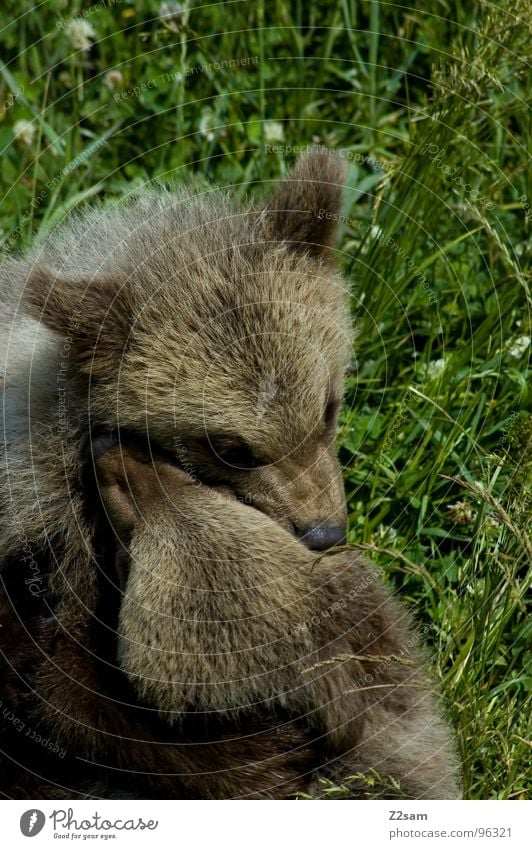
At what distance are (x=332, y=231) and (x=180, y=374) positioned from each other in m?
1.05

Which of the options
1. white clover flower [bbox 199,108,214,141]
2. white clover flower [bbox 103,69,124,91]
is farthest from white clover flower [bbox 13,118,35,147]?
white clover flower [bbox 199,108,214,141]

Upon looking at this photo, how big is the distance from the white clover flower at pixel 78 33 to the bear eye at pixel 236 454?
11.3ft

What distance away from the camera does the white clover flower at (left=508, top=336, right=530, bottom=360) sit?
5980 millimetres

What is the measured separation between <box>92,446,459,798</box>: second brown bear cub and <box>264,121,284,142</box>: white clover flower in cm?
287

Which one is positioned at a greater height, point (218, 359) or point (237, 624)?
point (218, 359)

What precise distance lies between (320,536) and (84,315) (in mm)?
1142

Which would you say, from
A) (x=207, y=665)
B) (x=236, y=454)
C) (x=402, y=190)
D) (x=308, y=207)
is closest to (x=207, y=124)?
(x=402, y=190)

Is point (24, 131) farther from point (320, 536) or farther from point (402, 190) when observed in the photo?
point (320, 536)

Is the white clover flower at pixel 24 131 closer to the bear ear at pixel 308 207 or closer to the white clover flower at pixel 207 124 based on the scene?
the white clover flower at pixel 207 124


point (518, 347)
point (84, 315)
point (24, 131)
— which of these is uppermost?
point (24, 131)

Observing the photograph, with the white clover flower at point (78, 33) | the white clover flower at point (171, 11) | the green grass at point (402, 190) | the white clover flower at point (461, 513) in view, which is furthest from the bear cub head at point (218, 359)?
the white clover flower at point (78, 33)

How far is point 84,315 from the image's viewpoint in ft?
14.2

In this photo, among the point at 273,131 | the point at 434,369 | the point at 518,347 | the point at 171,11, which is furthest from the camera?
the point at 171,11

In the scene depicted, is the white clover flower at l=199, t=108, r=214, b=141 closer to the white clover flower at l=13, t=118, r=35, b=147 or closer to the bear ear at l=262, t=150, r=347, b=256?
the white clover flower at l=13, t=118, r=35, b=147
